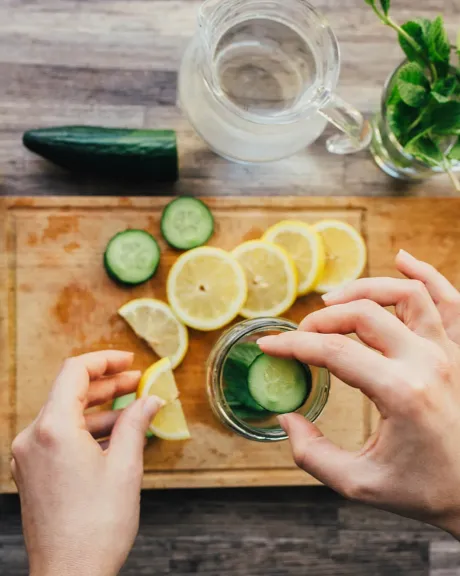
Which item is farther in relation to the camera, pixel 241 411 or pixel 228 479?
pixel 228 479

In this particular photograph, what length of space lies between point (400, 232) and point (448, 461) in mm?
687

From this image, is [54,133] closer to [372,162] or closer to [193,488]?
[372,162]

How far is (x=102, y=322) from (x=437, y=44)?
1034mm

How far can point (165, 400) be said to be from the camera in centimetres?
154

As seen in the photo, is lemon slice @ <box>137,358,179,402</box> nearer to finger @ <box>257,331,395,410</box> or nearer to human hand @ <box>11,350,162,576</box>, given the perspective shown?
human hand @ <box>11,350,162,576</box>

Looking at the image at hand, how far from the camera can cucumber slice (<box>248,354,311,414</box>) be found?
1290mm

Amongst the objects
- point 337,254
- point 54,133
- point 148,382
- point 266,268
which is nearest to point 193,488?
point 148,382

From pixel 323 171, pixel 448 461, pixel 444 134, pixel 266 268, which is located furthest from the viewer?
pixel 323 171

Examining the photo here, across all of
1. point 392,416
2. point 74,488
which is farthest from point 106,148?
point 392,416

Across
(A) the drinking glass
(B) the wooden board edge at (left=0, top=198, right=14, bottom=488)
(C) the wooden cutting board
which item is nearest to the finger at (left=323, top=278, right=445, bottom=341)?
(A) the drinking glass

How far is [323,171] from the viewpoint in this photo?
67.5 inches

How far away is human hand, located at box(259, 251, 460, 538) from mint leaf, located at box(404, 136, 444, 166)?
451 mm

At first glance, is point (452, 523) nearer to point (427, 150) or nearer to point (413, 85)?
point (427, 150)

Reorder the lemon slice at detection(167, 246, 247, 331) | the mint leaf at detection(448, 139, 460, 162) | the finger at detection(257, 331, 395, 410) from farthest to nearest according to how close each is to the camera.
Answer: the lemon slice at detection(167, 246, 247, 331) < the mint leaf at detection(448, 139, 460, 162) < the finger at detection(257, 331, 395, 410)
